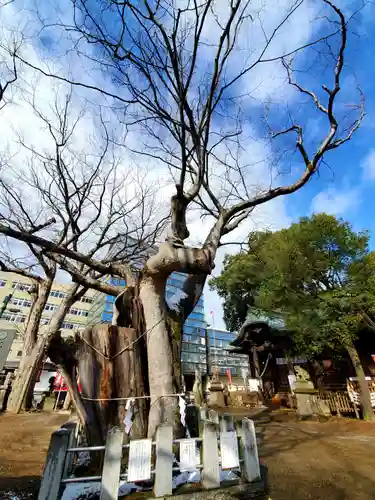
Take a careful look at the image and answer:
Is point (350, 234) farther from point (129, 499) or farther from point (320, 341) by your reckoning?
point (129, 499)

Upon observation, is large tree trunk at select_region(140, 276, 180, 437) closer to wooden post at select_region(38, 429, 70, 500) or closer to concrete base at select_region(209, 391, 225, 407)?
wooden post at select_region(38, 429, 70, 500)

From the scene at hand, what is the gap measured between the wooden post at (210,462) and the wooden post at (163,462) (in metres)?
0.39

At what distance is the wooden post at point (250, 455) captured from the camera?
2.89m

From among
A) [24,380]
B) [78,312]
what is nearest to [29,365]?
[24,380]

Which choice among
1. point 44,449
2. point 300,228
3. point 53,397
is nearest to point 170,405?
point 44,449

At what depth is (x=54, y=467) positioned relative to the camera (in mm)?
2311

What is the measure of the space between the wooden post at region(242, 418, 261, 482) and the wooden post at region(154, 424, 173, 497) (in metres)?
0.92

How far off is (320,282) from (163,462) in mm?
11824

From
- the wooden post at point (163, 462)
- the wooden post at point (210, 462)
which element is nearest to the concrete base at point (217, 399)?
the wooden post at point (210, 462)

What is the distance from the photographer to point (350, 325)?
10.8m

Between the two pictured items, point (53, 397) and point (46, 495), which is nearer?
point (46, 495)

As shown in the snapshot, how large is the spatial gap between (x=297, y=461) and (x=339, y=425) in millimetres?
6569

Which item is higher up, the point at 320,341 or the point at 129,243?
the point at 129,243

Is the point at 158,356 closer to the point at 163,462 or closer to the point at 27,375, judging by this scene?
the point at 163,462
